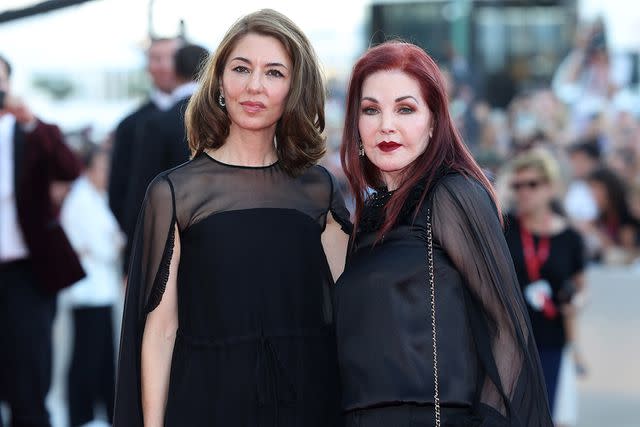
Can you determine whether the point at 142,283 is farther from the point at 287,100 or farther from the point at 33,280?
the point at 33,280

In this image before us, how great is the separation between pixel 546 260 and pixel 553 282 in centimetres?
14

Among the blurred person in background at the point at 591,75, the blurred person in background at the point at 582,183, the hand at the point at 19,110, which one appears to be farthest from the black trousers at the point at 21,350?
the blurred person in background at the point at 591,75

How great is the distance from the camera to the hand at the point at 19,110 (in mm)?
6127

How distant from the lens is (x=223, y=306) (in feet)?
13.0

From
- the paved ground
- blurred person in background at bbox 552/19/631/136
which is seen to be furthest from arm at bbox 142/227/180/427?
blurred person in background at bbox 552/19/631/136

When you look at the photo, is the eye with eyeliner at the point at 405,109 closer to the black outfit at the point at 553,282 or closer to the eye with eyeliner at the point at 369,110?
the eye with eyeliner at the point at 369,110

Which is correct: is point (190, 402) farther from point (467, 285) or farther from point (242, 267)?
point (467, 285)

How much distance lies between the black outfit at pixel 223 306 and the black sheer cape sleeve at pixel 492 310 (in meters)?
0.67

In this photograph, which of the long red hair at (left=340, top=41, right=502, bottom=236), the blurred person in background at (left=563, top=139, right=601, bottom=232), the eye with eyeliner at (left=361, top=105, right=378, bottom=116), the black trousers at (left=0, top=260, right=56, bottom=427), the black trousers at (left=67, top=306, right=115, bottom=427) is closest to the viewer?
the long red hair at (left=340, top=41, right=502, bottom=236)

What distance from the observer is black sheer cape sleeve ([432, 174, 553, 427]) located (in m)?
3.57

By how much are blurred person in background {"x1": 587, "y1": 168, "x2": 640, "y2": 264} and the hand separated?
4916mm

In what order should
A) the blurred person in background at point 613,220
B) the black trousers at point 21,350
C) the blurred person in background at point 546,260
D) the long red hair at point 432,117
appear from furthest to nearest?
the blurred person in background at point 613,220 < the blurred person in background at point 546,260 < the black trousers at point 21,350 < the long red hair at point 432,117

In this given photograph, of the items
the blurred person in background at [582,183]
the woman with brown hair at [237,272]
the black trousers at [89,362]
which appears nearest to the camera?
the woman with brown hair at [237,272]

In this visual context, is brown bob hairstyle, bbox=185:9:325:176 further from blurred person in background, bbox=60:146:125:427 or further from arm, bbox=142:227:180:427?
blurred person in background, bbox=60:146:125:427
